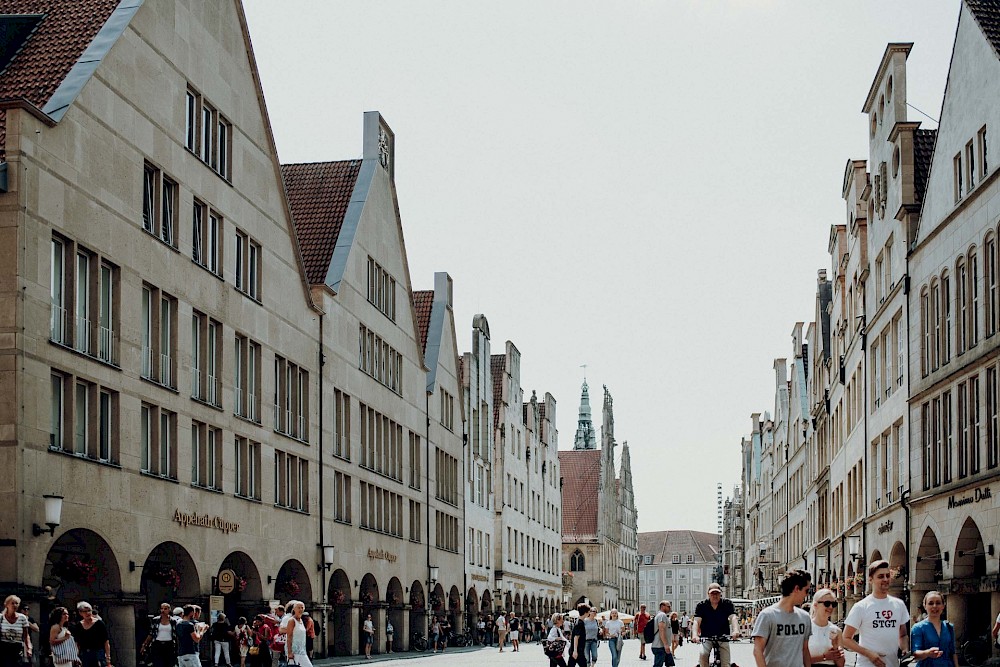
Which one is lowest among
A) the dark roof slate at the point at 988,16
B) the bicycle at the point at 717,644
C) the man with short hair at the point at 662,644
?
the man with short hair at the point at 662,644

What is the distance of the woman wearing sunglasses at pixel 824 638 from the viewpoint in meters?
13.2

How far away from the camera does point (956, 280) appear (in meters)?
33.7

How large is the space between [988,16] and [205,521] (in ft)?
68.2

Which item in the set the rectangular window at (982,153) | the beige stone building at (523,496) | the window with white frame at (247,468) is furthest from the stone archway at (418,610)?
the rectangular window at (982,153)

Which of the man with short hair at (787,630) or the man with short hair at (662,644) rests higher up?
the man with short hair at (787,630)

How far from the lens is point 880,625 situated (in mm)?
13398

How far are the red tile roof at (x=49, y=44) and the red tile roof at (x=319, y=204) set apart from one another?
15.7m

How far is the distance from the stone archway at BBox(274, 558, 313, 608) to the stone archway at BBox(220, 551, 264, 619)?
3227 mm

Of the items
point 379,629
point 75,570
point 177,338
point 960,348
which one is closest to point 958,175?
point 960,348

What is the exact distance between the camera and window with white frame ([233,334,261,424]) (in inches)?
1470

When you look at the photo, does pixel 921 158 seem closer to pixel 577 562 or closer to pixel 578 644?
pixel 578 644

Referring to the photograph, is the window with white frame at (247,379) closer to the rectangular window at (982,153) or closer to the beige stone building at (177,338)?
the beige stone building at (177,338)

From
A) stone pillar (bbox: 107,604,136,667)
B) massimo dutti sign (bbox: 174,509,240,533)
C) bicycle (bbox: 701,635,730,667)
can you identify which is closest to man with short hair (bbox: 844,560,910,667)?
bicycle (bbox: 701,635,730,667)

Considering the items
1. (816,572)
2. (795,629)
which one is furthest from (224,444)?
(816,572)
